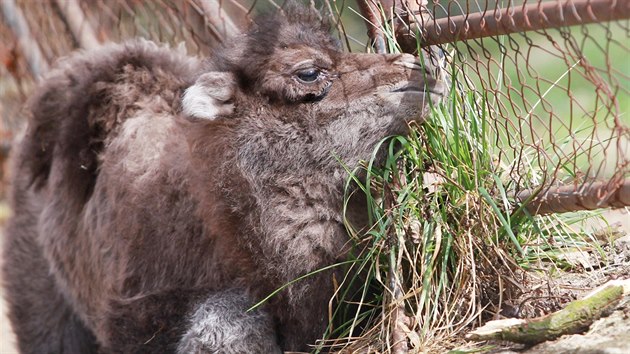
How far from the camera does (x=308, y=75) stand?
3.93 meters

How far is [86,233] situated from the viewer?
4887mm

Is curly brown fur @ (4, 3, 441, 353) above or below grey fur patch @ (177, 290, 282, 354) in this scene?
above

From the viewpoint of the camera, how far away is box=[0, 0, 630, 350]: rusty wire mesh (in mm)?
3109

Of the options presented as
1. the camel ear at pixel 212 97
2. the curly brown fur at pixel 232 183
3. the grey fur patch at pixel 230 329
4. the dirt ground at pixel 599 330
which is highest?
the camel ear at pixel 212 97

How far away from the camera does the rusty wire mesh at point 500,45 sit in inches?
122

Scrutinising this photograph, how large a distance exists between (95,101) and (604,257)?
2847 millimetres

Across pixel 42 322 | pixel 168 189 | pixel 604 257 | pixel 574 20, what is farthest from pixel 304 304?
pixel 42 322

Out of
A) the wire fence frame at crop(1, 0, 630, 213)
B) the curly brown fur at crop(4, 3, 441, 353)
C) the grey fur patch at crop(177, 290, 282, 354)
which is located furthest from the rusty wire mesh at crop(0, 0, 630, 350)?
the grey fur patch at crop(177, 290, 282, 354)

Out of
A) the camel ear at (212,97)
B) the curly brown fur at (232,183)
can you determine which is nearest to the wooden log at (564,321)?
the curly brown fur at (232,183)

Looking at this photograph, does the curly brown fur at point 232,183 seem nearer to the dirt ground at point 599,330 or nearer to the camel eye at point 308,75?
the camel eye at point 308,75

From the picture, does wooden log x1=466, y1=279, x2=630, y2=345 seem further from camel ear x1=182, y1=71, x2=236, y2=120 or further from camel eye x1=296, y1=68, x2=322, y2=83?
camel ear x1=182, y1=71, x2=236, y2=120

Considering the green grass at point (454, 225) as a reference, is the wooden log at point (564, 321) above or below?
below

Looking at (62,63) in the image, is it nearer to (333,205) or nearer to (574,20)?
(333,205)

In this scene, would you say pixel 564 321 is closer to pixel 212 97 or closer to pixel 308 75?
pixel 308 75
